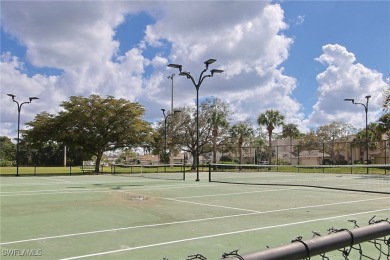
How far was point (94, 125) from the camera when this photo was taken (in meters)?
38.5

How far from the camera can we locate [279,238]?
282 inches

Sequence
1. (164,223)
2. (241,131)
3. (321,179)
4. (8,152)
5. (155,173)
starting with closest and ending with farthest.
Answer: (164,223) → (321,179) → (155,173) → (241,131) → (8,152)

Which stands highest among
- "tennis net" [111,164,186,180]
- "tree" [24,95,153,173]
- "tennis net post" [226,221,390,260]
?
"tree" [24,95,153,173]

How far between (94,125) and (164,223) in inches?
1218

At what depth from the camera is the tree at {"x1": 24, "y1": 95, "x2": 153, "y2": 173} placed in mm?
37438

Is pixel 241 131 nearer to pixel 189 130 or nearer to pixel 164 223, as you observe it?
pixel 189 130

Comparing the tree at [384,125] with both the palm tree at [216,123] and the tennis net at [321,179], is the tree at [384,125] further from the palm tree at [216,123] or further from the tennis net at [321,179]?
the palm tree at [216,123]

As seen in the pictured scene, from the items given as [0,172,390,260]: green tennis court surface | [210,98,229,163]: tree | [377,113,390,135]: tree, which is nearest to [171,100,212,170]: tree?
[210,98,229,163]: tree

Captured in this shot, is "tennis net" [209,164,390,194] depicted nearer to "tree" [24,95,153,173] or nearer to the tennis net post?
"tree" [24,95,153,173]

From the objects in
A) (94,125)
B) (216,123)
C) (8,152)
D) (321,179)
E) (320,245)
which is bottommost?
(321,179)

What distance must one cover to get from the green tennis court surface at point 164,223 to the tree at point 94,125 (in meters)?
24.0

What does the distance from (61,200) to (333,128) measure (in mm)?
67420

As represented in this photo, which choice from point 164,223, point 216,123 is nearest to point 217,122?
point 216,123

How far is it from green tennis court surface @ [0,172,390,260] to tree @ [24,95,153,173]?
24.0 m
